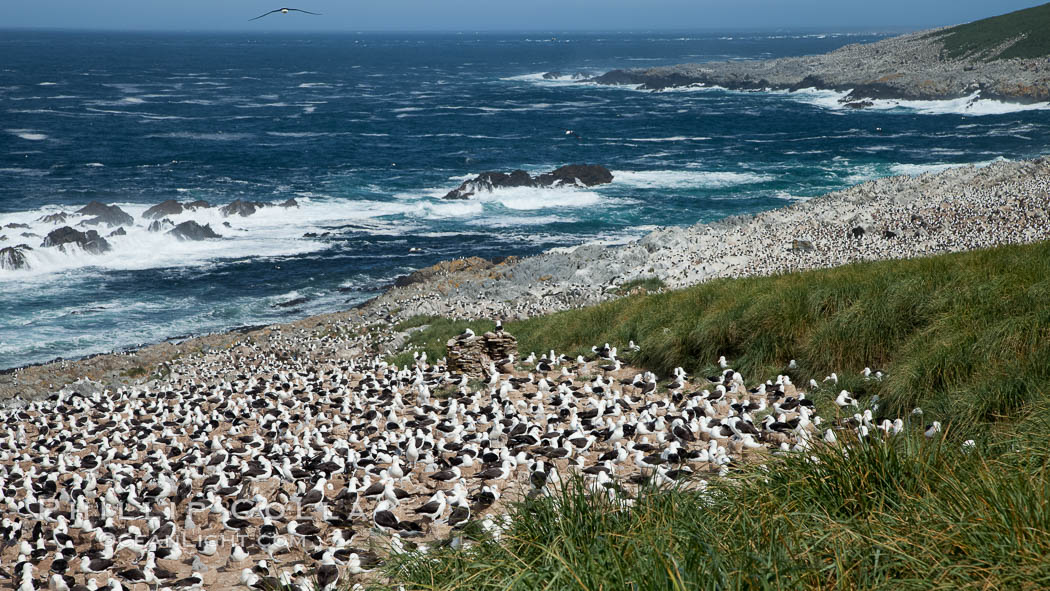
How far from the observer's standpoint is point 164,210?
42.8 metres

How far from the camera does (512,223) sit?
42562mm

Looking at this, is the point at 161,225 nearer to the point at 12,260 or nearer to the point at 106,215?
the point at 106,215

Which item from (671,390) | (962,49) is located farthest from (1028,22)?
(671,390)

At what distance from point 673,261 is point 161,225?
89.4ft

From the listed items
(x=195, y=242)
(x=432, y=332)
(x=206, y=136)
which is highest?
(x=206, y=136)

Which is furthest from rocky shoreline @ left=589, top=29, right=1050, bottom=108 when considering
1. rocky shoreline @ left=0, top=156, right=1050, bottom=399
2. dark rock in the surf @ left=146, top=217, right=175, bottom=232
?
dark rock in the surf @ left=146, top=217, right=175, bottom=232

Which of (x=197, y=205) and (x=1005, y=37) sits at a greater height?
(x=1005, y=37)

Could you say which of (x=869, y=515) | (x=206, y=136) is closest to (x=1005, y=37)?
(x=206, y=136)

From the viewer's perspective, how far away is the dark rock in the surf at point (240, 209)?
43719 millimetres

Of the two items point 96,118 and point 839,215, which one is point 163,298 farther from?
point 96,118

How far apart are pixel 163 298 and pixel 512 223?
59.2 feet

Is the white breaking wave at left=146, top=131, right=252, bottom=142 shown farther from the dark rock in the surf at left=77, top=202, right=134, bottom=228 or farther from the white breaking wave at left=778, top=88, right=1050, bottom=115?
the white breaking wave at left=778, top=88, right=1050, bottom=115

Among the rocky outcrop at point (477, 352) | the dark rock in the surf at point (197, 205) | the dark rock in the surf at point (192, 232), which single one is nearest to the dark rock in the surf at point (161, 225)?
the dark rock in the surf at point (192, 232)

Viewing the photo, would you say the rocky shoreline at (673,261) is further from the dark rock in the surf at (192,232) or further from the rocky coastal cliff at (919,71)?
the rocky coastal cliff at (919,71)
